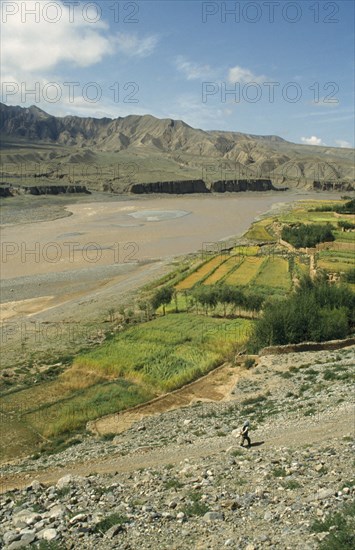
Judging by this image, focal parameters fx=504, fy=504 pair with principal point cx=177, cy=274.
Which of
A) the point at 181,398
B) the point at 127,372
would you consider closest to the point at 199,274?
the point at 127,372

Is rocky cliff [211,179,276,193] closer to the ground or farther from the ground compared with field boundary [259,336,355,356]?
farther from the ground

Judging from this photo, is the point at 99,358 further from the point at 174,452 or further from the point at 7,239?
the point at 7,239

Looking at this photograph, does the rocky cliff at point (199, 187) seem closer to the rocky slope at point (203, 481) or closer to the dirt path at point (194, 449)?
the rocky slope at point (203, 481)

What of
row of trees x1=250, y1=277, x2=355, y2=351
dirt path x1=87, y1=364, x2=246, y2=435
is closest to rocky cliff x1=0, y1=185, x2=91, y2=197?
row of trees x1=250, y1=277, x2=355, y2=351

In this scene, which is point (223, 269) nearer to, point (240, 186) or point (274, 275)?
point (274, 275)

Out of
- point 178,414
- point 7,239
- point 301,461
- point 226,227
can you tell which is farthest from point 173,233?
point 301,461

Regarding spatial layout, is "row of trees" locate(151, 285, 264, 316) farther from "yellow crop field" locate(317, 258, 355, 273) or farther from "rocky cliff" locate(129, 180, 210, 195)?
"rocky cliff" locate(129, 180, 210, 195)

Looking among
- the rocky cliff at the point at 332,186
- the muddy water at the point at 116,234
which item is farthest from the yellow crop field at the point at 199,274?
the rocky cliff at the point at 332,186

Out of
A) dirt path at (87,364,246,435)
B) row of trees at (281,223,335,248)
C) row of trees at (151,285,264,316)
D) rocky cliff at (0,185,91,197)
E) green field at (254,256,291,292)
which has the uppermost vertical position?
rocky cliff at (0,185,91,197)
